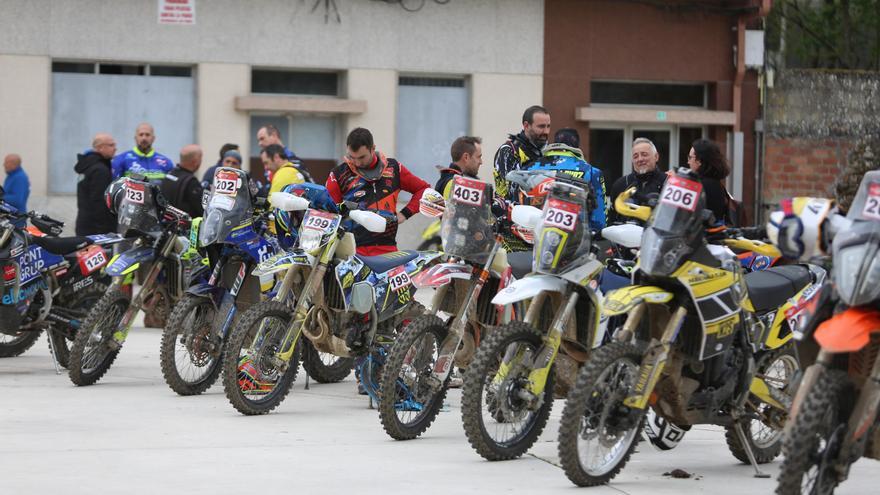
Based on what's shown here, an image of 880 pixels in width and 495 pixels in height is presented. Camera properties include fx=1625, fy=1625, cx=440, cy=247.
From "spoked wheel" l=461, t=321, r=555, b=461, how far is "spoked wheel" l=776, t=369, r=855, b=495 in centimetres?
186

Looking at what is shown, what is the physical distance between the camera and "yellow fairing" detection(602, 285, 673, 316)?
7.04 metres

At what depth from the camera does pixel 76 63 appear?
68.9 ft

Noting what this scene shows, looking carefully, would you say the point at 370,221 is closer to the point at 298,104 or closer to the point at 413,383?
the point at 413,383

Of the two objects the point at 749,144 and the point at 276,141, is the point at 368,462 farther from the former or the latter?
the point at 749,144

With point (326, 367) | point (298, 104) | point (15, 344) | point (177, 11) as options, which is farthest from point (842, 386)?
point (177, 11)

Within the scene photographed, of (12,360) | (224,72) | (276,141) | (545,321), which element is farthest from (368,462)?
(224,72)

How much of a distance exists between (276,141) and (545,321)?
720 centimetres

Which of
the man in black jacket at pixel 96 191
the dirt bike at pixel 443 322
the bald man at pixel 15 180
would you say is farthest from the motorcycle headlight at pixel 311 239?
the bald man at pixel 15 180

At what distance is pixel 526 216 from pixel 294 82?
47.3 ft

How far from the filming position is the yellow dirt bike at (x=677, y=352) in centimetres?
705

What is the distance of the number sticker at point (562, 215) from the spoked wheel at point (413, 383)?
1.15 m

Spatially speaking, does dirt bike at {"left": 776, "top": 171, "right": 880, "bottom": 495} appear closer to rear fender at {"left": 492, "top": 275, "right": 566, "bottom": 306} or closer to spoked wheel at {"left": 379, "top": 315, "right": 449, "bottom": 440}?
rear fender at {"left": 492, "top": 275, "right": 566, "bottom": 306}

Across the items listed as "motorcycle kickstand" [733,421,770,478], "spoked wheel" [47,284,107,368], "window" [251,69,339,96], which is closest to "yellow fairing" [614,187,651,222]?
"motorcycle kickstand" [733,421,770,478]

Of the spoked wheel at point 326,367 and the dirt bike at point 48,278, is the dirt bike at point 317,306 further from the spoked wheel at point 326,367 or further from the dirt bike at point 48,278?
the dirt bike at point 48,278
